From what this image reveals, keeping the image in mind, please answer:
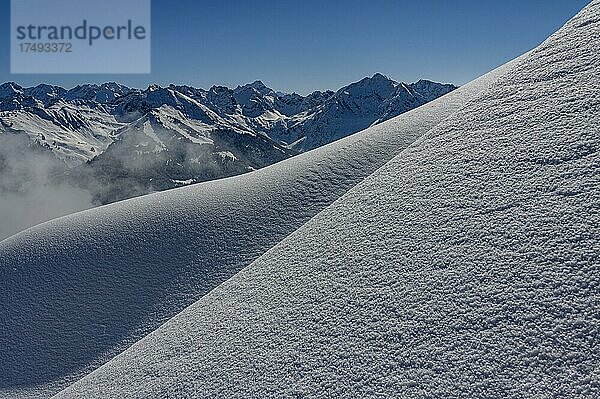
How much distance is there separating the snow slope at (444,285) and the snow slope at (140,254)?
2898mm

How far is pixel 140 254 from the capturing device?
14.7 m

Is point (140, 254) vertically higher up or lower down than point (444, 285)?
lower down

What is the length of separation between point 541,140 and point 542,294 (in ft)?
11.5

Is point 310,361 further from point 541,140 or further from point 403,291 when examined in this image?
point 541,140

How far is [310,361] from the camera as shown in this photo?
619cm

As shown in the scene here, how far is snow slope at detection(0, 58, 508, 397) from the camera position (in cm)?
1200

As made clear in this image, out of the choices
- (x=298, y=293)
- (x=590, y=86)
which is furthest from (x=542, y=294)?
(x=590, y=86)

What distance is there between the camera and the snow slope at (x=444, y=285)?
511 cm

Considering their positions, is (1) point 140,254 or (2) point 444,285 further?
(1) point 140,254

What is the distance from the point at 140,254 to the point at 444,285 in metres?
11.2

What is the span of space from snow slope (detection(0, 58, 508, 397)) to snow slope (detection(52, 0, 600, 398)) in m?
2.90

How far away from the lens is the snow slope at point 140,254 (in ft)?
39.4

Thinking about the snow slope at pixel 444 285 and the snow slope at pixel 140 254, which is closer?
the snow slope at pixel 444 285

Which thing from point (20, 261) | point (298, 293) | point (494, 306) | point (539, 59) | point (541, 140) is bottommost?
point (20, 261)
